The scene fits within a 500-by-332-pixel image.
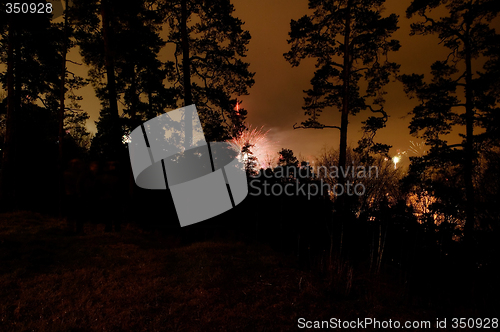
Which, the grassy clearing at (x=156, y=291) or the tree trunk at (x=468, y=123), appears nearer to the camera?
the grassy clearing at (x=156, y=291)

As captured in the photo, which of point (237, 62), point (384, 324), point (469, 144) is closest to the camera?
point (384, 324)

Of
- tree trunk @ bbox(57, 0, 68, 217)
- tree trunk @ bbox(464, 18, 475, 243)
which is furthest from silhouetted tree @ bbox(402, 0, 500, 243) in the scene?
tree trunk @ bbox(57, 0, 68, 217)

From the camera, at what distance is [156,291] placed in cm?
452

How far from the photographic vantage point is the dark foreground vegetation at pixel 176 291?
3.63 m

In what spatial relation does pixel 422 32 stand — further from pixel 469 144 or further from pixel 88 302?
pixel 88 302

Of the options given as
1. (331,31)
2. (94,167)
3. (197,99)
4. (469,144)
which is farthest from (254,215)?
(469,144)

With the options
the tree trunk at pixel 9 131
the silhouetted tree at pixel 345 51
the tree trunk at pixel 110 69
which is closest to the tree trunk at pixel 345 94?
the silhouetted tree at pixel 345 51

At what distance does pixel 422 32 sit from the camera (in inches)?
458

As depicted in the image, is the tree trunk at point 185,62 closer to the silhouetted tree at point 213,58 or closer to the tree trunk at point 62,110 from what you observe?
the silhouetted tree at point 213,58

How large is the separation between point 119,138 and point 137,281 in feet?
19.7

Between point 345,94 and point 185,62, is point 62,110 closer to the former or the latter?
point 185,62

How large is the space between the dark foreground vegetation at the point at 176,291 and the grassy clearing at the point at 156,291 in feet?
0.05

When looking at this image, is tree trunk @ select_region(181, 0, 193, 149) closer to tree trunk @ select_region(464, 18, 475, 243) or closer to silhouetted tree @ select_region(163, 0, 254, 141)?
silhouetted tree @ select_region(163, 0, 254, 141)

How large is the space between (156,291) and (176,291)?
37 cm
